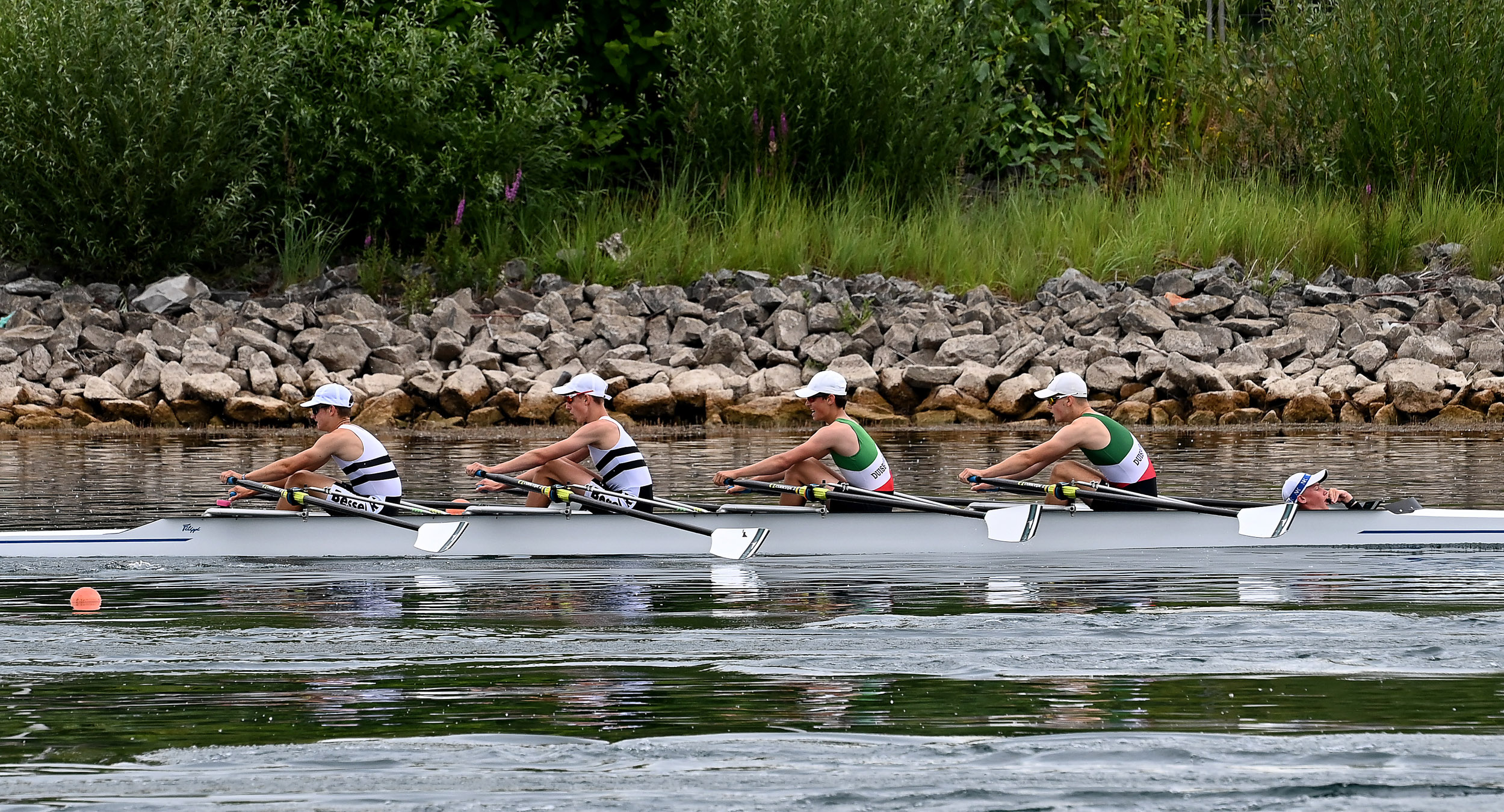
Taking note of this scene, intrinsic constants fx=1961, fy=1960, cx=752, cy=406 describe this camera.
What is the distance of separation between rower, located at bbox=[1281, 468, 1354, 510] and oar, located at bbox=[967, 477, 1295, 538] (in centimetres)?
8

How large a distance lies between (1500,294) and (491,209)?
12565 millimetres

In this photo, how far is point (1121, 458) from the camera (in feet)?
43.5

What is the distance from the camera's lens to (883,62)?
25.7 meters

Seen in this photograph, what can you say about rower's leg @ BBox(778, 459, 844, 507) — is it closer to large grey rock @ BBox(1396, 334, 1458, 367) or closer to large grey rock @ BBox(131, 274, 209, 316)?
large grey rock @ BBox(1396, 334, 1458, 367)

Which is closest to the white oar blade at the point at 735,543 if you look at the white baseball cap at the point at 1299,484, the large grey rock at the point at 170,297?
the white baseball cap at the point at 1299,484

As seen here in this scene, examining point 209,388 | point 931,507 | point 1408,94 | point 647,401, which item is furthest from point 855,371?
point 931,507

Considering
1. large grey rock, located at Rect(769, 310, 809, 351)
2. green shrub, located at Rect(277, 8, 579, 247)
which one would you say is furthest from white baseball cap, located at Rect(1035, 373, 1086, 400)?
green shrub, located at Rect(277, 8, 579, 247)

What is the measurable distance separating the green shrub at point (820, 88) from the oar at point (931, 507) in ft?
43.4

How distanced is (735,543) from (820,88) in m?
14.0

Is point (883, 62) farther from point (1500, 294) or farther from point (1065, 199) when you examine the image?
point (1500, 294)

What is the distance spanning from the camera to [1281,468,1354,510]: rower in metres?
12.8

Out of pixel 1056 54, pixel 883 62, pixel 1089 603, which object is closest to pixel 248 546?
pixel 1089 603

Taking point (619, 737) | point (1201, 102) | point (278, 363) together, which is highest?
point (1201, 102)

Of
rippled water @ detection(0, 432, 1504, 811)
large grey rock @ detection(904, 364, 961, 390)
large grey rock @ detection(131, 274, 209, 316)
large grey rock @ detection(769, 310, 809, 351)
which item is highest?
large grey rock @ detection(131, 274, 209, 316)
